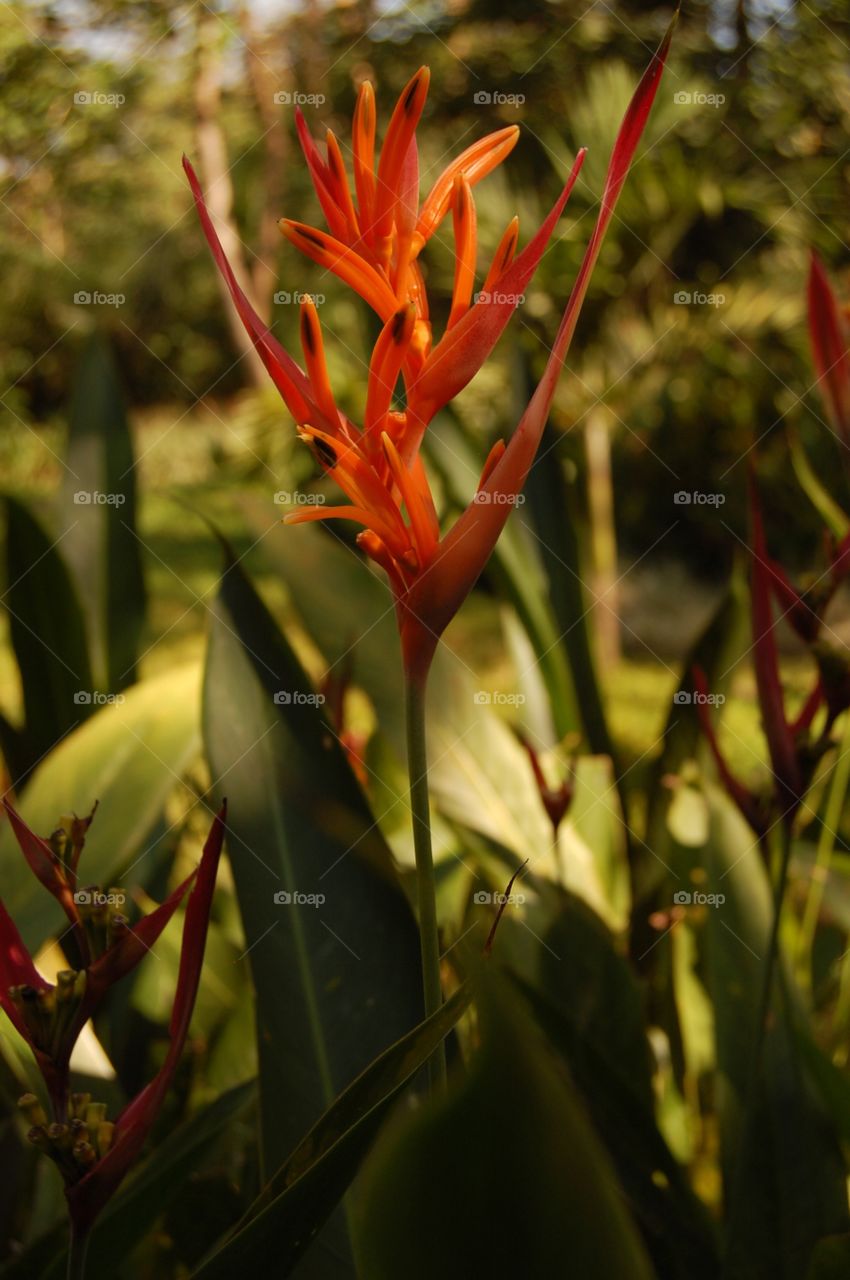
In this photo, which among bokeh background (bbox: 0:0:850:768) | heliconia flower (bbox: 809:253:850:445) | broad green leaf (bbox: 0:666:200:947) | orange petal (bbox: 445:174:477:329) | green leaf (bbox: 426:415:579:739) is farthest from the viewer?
bokeh background (bbox: 0:0:850:768)

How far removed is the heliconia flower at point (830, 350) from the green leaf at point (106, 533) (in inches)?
24.2

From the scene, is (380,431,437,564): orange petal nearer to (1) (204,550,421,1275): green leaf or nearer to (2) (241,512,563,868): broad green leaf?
(1) (204,550,421,1275): green leaf

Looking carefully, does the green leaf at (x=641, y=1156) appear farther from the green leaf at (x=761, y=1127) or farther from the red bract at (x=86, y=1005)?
the red bract at (x=86, y=1005)

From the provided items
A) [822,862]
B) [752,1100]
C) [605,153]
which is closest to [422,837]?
[752,1100]

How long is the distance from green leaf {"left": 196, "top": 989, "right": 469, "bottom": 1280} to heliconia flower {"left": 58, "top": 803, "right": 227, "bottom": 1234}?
4 cm

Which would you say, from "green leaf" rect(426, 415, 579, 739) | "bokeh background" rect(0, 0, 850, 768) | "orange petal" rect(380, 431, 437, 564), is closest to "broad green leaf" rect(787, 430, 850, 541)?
"green leaf" rect(426, 415, 579, 739)

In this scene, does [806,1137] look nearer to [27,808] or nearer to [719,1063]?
[719,1063]

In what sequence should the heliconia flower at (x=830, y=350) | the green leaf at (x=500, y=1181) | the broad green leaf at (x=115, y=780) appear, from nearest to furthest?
the green leaf at (x=500, y=1181) → the heliconia flower at (x=830, y=350) → the broad green leaf at (x=115, y=780)

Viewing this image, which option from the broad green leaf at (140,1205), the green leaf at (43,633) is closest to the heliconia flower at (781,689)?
the broad green leaf at (140,1205)

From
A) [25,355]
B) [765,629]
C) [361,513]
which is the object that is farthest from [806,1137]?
[25,355]

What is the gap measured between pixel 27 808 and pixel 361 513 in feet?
1.68

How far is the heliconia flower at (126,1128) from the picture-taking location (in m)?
0.34

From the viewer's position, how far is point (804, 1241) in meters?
0.55

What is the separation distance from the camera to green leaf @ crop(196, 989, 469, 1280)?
33 cm
